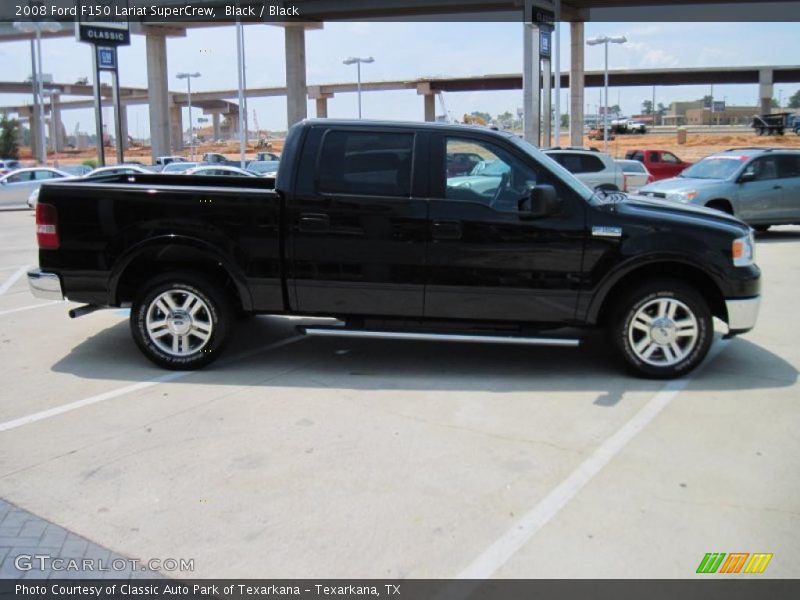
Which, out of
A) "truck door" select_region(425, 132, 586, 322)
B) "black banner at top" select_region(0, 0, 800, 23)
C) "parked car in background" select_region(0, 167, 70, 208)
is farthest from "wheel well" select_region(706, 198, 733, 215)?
"black banner at top" select_region(0, 0, 800, 23)

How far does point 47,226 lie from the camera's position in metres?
6.35

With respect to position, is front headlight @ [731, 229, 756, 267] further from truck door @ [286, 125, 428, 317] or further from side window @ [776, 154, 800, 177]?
side window @ [776, 154, 800, 177]

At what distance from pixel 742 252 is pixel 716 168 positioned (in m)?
10.5

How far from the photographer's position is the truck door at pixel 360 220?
20.0ft

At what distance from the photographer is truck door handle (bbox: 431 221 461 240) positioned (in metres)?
6.07

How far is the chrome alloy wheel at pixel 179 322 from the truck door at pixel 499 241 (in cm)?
186

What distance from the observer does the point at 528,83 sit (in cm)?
4225

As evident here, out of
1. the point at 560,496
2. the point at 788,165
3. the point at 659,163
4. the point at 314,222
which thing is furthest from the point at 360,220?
the point at 659,163

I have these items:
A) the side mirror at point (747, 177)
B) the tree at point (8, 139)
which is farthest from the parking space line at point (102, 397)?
the tree at point (8, 139)

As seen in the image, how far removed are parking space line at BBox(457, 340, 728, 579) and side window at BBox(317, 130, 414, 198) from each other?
95.9 inches

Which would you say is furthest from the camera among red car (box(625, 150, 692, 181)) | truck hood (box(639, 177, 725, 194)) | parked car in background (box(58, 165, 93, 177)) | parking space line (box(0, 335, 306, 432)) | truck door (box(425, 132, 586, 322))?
parked car in background (box(58, 165, 93, 177))

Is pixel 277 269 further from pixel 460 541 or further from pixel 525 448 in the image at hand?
pixel 460 541

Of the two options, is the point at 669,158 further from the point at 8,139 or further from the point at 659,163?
the point at 8,139

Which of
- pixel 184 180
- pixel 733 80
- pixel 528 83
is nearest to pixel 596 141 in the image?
pixel 733 80
